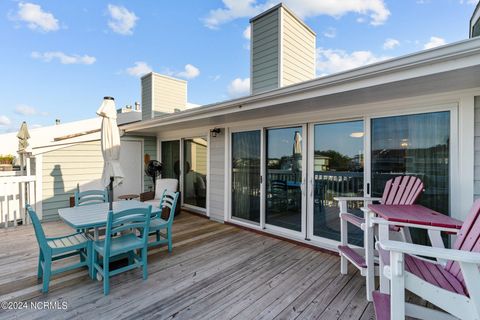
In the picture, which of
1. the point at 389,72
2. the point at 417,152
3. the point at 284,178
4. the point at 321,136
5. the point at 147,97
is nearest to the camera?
the point at 389,72

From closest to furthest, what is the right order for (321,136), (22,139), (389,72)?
1. (389,72)
2. (321,136)
3. (22,139)

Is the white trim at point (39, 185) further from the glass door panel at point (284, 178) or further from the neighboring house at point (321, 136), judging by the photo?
the glass door panel at point (284, 178)

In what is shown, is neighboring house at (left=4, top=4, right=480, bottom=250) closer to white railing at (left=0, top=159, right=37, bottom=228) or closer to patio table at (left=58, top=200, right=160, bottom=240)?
white railing at (left=0, top=159, right=37, bottom=228)

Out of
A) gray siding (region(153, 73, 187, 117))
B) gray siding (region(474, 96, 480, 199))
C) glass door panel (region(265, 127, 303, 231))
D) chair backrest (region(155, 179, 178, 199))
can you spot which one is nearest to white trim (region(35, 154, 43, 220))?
chair backrest (region(155, 179, 178, 199))

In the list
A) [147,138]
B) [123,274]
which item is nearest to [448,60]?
[123,274]

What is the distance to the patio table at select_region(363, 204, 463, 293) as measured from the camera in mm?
1774

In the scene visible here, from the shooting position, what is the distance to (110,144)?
3.54 m

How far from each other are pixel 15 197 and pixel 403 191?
23.1ft

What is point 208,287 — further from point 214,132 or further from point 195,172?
point 195,172

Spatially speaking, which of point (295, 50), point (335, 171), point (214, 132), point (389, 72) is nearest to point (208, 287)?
point (335, 171)

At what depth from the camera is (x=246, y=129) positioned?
4.61 meters

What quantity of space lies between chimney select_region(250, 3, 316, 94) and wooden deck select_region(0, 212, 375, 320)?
332 cm

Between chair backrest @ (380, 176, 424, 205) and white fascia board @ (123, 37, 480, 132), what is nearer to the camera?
white fascia board @ (123, 37, 480, 132)

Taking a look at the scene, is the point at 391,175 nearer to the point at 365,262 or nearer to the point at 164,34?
the point at 365,262
